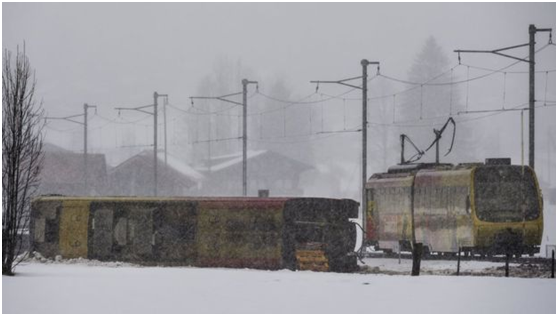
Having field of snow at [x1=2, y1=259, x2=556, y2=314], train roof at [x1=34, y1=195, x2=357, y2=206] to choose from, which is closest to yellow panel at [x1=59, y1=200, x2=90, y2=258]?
train roof at [x1=34, y1=195, x2=357, y2=206]

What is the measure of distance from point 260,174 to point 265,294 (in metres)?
73.5

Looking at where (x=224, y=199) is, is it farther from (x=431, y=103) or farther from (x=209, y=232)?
(x=431, y=103)

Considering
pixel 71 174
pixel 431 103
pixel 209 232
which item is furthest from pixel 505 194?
pixel 431 103

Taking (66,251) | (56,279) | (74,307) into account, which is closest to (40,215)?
(66,251)

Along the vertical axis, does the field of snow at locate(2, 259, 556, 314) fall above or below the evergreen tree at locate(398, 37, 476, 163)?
below

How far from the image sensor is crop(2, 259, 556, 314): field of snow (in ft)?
59.0

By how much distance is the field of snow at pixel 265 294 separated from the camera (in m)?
18.0

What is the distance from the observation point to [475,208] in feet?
98.9

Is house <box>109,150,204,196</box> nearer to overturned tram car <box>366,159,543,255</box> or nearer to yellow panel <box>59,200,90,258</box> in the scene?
yellow panel <box>59,200,90,258</box>

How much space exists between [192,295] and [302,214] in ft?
35.4

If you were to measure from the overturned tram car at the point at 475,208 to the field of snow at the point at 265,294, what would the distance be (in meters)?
6.91

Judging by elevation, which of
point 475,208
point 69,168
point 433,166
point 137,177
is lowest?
point 475,208

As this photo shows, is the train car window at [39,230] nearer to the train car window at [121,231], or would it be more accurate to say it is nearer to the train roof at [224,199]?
the train roof at [224,199]

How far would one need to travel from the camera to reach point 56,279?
74.3ft
